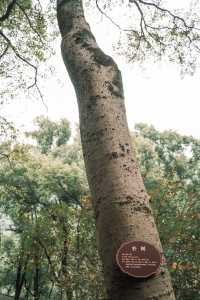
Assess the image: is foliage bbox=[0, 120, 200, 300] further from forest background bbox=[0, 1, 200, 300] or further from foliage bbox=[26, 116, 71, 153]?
foliage bbox=[26, 116, 71, 153]

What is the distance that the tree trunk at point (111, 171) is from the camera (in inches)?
92.3

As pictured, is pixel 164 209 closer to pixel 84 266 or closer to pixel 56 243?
pixel 84 266

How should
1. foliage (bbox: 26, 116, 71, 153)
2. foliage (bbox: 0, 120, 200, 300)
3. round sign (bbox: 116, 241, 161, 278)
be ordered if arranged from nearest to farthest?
round sign (bbox: 116, 241, 161, 278), foliage (bbox: 0, 120, 200, 300), foliage (bbox: 26, 116, 71, 153)

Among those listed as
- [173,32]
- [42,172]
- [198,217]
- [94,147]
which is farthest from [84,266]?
[42,172]

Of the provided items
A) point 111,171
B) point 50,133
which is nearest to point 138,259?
point 111,171

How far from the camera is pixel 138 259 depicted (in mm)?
2350

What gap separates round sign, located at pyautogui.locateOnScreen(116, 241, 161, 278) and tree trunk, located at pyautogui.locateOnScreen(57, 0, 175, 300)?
5 centimetres

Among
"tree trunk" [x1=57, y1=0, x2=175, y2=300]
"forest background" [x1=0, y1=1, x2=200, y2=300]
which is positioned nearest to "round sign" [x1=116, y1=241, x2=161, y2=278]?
"tree trunk" [x1=57, y1=0, x2=175, y2=300]

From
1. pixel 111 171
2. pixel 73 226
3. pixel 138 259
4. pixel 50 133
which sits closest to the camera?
pixel 138 259

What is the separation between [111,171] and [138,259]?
2.25 feet

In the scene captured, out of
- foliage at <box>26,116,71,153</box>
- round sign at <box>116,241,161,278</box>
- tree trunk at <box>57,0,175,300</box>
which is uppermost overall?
foliage at <box>26,116,71,153</box>

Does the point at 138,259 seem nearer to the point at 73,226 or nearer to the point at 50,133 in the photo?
the point at 73,226

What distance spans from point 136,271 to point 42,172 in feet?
64.1

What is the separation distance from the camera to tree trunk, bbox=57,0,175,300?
7.69 ft
